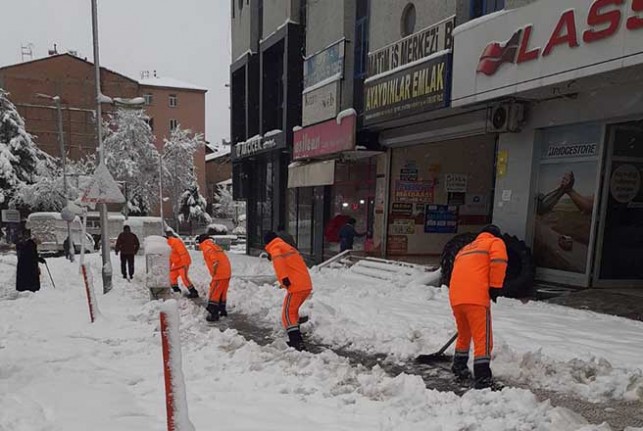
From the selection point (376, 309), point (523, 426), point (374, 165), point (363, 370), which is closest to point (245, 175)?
point (374, 165)

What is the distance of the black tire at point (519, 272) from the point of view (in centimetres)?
849

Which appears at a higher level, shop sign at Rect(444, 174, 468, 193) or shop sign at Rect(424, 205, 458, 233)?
shop sign at Rect(444, 174, 468, 193)

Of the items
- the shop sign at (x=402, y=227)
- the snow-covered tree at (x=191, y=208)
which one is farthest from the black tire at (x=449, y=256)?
the snow-covered tree at (x=191, y=208)

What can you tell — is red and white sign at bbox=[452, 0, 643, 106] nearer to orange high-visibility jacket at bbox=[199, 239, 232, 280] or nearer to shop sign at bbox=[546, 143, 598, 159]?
shop sign at bbox=[546, 143, 598, 159]

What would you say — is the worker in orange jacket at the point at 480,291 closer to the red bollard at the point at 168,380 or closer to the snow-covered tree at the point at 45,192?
the red bollard at the point at 168,380

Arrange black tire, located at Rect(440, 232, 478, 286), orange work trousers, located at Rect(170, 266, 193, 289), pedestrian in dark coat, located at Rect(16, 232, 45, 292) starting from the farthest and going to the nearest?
pedestrian in dark coat, located at Rect(16, 232, 45, 292) < orange work trousers, located at Rect(170, 266, 193, 289) < black tire, located at Rect(440, 232, 478, 286)

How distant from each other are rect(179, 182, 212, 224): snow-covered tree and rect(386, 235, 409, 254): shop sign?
3609 cm

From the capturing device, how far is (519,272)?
28.6 feet

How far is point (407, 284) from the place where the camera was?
998cm

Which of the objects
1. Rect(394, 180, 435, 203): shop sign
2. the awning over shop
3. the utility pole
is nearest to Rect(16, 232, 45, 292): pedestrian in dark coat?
the utility pole

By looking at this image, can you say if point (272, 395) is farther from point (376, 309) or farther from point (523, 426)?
point (376, 309)

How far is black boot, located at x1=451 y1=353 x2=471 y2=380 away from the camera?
15.8ft

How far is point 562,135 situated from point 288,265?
19.7ft

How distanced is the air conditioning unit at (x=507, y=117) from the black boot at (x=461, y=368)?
572 centimetres
